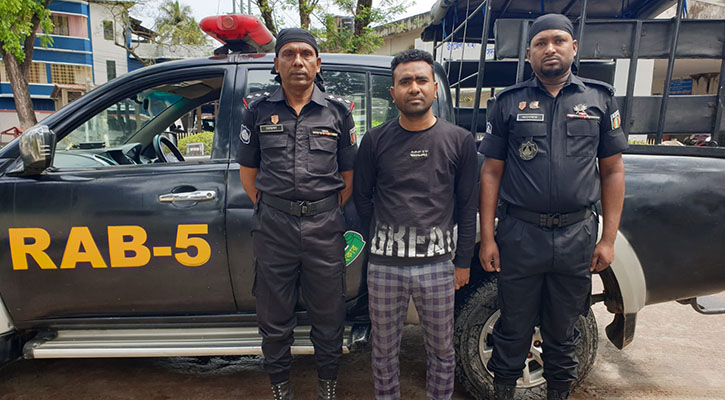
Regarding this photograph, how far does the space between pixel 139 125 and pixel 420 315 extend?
2067 millimetres

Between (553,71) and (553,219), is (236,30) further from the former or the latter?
(553,219)

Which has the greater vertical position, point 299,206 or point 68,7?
point 68,7

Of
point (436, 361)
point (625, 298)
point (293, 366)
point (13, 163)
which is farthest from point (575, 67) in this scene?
point (13, 163)

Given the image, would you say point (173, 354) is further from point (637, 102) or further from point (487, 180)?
point (637, 102)

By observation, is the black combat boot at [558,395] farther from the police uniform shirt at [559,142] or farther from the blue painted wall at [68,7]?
the blue painted wall at [68,7]

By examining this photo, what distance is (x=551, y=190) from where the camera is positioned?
1.97 meters

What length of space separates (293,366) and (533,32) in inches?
88.7

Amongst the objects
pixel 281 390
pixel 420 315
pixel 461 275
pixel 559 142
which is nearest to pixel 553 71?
pixel 559 142

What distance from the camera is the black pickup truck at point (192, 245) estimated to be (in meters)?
2.17

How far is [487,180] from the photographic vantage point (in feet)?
6.87

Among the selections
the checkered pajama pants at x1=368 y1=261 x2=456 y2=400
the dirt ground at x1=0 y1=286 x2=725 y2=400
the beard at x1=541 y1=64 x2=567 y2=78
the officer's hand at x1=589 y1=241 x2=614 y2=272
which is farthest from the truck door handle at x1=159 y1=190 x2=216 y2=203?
the officer's hand at x1=589 y1=241 x2=614 y2=272

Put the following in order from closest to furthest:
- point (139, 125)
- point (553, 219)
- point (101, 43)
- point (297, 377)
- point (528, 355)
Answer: point (553, 219), point (528, 355), point (297, 377), point (139, 125), point (101, 43)

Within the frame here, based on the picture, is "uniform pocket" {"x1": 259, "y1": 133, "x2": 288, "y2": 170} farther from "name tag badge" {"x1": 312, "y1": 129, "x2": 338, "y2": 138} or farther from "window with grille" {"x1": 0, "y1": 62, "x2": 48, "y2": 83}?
"window with grille" {"x1": 0, "y1": 62, "x2": 48, "y2": 83}

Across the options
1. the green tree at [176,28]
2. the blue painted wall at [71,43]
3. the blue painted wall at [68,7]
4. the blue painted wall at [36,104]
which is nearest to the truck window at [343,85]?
the green tree at [176,28]
